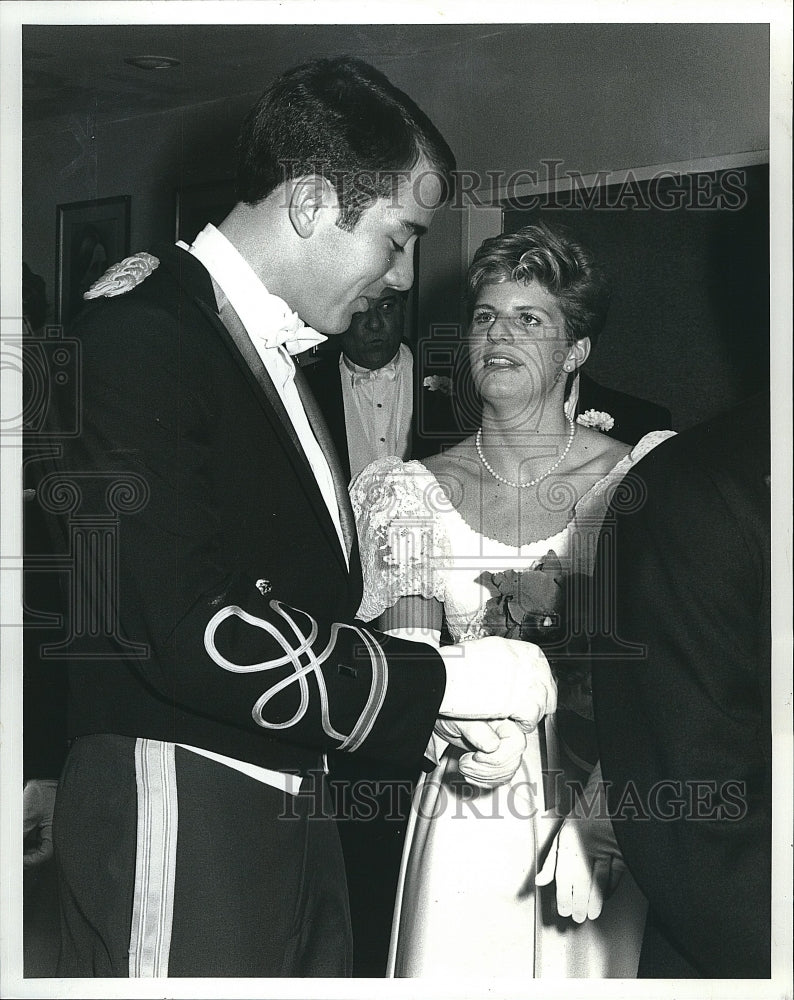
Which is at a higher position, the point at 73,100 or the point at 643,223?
the point at 73,100

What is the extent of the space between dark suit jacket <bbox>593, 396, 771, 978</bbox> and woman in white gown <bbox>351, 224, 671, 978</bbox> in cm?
Answer: 5

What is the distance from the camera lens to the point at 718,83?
87.6 inches

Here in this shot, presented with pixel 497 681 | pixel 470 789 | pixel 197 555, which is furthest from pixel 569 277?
pixel 470 789

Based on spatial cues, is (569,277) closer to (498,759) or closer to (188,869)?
(498,759)

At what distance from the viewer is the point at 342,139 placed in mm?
2180

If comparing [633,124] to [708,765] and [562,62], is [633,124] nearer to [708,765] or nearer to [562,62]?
[562,62]

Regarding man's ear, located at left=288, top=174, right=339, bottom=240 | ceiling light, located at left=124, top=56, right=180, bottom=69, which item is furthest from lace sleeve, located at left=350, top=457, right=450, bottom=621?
ceiling light, located at left=124, top=56, right=180, bottom=69

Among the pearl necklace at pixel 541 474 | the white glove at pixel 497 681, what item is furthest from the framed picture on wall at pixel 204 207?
the white glove at pixel 497 681

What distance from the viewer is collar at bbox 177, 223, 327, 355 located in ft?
7.13

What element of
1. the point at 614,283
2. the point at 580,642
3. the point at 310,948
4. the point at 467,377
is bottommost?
the point at 310,948

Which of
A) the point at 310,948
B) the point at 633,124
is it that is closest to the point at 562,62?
the point at 633,124

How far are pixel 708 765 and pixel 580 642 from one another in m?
0.37

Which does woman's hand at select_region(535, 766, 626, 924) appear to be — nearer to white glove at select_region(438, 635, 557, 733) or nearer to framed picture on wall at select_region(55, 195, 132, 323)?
white glove at select_region(438, 635, 557, 733)

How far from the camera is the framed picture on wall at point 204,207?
2.19 metres
